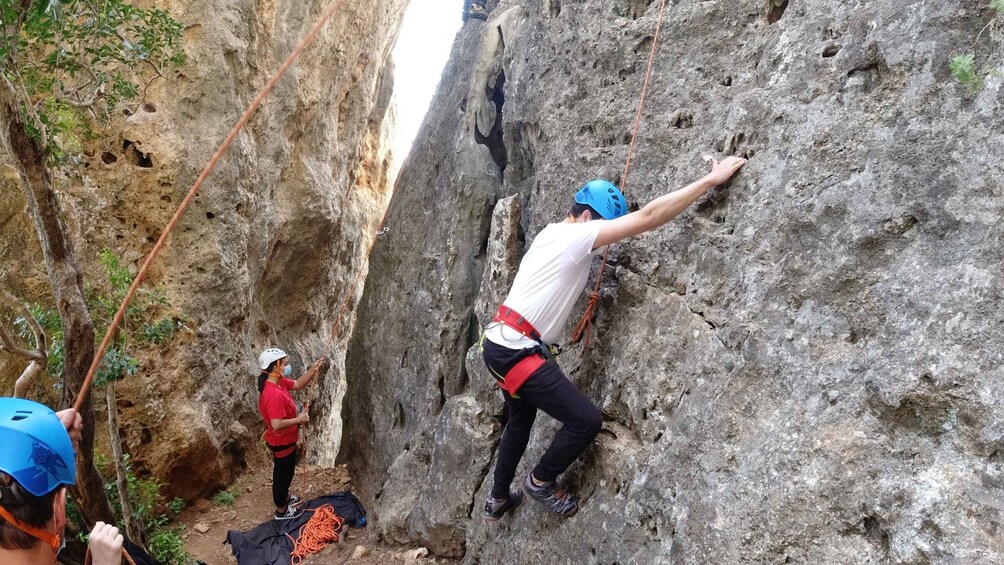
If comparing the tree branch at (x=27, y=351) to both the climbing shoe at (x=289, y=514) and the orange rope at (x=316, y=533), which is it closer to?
the orange rope at (x=316, y=533)

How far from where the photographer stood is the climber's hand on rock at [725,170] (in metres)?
3.49

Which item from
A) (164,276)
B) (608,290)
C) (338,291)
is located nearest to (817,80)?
(608,290)

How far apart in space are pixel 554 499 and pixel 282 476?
4450 mm

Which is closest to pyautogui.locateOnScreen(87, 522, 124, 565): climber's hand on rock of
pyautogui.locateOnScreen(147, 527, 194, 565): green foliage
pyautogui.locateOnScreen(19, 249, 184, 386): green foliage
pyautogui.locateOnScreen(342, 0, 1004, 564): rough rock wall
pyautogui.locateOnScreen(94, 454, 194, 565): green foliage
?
pyautogui.locateOnScreen(342, 0, 1004, 564): rough rock wall

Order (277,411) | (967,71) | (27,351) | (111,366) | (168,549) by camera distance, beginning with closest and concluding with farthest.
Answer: (967,71) → (27,351) → (111,366) → (168,549) → (277,411)

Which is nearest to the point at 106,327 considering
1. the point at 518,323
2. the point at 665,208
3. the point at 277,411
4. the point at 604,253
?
the point at 277,411

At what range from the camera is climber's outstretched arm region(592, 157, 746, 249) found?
11.2 ft

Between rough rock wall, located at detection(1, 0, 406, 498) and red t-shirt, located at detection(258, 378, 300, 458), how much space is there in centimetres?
123

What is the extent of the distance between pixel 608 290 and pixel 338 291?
920cm

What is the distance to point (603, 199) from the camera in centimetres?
395

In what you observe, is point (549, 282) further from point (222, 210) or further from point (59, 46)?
point (222, 210)

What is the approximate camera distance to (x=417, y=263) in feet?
27.7

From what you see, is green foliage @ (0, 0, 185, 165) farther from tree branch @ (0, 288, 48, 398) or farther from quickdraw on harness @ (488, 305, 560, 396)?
quickdraw on harness @ (488, 305, 560, 396)

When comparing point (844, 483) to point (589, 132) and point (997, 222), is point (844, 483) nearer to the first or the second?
point (997, 222)
